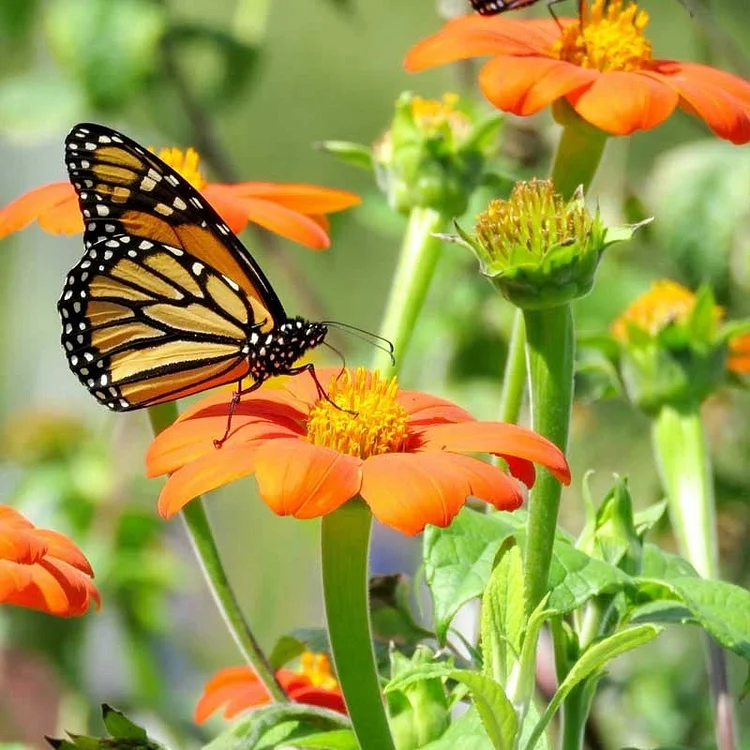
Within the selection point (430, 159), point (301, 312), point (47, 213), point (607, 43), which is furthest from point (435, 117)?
point (301, 312)

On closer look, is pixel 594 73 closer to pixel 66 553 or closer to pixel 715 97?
pixel 715 97

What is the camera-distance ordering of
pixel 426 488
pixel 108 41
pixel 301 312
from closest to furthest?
pixel 426 488, pixel 108 41, pixel 301 312

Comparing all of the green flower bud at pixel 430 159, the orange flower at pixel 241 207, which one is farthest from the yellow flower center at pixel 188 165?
the green flower bud at pixel 430 159

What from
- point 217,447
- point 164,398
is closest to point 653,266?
point 164,398

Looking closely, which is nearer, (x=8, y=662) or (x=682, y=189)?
(x=682, y=189)

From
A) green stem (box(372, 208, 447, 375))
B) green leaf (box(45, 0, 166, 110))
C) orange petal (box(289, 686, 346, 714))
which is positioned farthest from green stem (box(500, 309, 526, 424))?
green leaf (box(45, 0, 166, 110))

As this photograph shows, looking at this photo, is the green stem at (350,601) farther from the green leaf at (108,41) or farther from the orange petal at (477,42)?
the green leaf at (108,41)

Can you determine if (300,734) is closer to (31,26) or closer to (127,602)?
(127,602)
